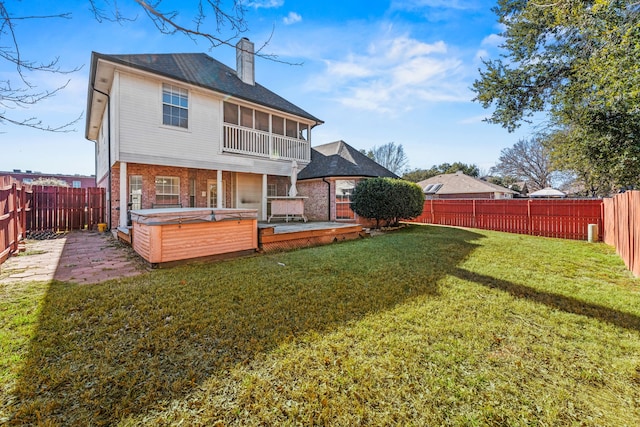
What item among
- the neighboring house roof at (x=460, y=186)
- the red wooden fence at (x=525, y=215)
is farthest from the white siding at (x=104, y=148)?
the neighboring house roof at (x=460, y=186)

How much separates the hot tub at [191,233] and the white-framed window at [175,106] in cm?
Result: 429

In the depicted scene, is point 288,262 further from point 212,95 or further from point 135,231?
point 212,95

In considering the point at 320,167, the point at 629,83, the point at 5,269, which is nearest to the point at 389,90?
the point at 320,167

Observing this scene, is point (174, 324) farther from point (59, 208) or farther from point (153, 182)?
point (59, 208)

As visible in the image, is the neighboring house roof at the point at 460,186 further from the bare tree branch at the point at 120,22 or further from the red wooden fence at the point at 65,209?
the red wooden fence at the point at 65,209

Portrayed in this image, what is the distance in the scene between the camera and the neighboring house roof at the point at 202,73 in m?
8.05

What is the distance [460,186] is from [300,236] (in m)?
26.9

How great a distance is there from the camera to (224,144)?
10.2 meters

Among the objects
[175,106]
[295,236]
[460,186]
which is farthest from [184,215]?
[460,186]

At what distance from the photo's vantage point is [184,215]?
502cm

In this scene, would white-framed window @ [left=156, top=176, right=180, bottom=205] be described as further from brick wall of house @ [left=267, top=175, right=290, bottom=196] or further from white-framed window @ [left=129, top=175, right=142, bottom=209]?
brick wall of house @ [left=267, top=175, right=290, bottom=196]

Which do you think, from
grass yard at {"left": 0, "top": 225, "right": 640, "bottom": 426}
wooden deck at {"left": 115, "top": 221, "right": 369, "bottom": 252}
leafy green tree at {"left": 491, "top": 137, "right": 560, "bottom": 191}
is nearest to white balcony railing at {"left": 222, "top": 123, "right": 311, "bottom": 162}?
wooden deck at {"left": 115, "top": 221, "right": 369, "bottom": 252}

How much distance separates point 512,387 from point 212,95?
11.0 metres

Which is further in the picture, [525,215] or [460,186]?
[460,186]
